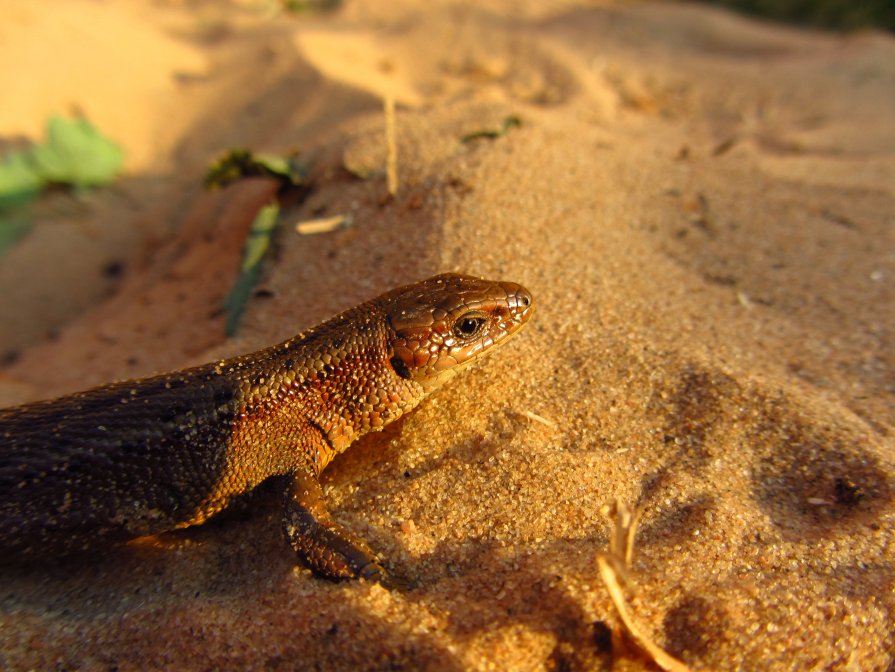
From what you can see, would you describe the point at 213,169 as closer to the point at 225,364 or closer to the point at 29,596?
the point at 225,364

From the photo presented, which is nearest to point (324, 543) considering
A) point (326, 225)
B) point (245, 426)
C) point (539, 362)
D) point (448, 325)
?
point (245, 426)

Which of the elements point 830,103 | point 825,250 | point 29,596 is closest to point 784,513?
point 825,250

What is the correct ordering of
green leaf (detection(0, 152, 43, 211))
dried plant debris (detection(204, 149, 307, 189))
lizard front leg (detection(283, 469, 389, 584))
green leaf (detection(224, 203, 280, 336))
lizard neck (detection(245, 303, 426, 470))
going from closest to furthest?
1. lizard front leg (detection(283, 469, 389, 584))
2. lizard neck (detection(245, 303, 426, 470))
3. green leaf (detection(224, 203, 280, 336))
4. dried plant debris (detection(204, 149, 307, 189))
5. green leaf (detection(0, 152, 43, 211))

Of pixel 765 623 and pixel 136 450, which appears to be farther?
pixel 136 450

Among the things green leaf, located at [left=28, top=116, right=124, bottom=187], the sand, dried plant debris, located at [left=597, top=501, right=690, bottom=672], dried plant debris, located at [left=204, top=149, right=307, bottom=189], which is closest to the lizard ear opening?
the sand

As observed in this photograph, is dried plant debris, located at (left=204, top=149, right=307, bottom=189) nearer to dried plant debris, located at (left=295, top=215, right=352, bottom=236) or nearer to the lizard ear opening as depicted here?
dried plant debris, located at (left=295, top=215, right=352, bottom=236)

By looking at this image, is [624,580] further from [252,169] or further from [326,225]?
[252,169]
